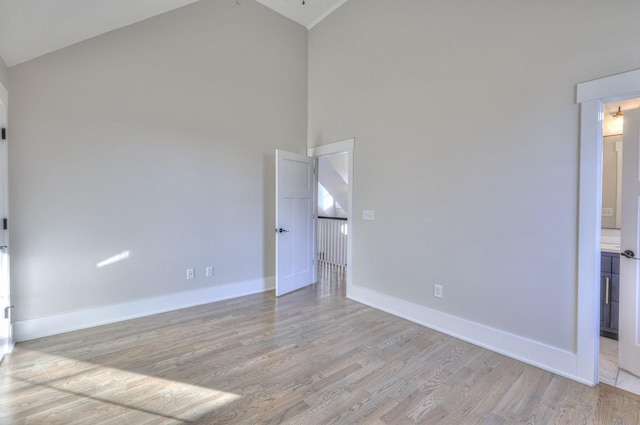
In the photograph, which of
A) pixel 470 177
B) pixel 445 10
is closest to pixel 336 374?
pixel 470 177

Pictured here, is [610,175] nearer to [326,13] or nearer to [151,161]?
[326,13]

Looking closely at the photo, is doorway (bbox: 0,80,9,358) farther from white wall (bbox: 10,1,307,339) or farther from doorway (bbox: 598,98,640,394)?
doorway (bbox: 598,98,640,394)

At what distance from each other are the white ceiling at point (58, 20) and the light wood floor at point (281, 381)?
255 centimetres

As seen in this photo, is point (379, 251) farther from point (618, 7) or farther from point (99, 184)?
point (99, 184)

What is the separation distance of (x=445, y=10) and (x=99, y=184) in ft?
12.9

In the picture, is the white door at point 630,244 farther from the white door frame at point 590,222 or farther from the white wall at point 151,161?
the white wall at point 151,161

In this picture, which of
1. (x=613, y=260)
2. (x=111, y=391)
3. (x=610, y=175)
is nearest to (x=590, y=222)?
(x=613, y=260)

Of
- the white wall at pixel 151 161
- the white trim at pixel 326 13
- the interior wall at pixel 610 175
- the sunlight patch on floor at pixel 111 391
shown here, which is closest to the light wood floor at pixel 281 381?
the sunlight patch on floor at pixel 111 391

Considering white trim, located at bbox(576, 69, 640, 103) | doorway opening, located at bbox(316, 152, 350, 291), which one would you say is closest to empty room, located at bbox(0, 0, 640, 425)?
white trim, located at bbox(576, 69, 640, 103)

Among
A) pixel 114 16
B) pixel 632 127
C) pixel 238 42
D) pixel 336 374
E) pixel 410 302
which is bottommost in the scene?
pixel 336 374

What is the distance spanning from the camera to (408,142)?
3234 mm

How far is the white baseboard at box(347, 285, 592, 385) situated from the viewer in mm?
2205

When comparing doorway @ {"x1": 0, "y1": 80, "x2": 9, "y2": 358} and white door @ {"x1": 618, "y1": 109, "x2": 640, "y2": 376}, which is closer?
white door @ {"x1": 618, "y1": 109, "x2": 640, "y2": 376}

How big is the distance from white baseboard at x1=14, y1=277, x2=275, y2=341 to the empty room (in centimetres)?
2
